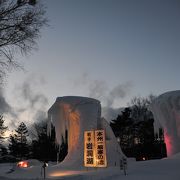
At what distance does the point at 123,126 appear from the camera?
44.2 meters

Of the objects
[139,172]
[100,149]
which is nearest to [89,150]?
[100,149]

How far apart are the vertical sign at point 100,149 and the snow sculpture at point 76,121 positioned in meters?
4.12

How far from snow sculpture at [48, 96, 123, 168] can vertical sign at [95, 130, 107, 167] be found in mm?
4116

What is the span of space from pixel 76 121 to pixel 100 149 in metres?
6.11

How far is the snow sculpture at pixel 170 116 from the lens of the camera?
23781mm

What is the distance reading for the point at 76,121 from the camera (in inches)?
939

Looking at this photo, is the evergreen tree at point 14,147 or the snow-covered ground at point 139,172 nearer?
the snow-covered ground at point 139,172

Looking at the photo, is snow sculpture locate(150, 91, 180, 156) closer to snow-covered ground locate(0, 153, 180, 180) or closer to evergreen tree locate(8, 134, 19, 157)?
snow-covered ground locate(0, 153, 180, 180)

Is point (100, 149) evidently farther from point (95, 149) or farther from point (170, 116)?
point (170, 116)

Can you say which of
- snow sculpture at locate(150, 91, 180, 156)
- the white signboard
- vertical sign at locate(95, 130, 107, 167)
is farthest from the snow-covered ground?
snow sculpture at locate(150, 91, 180, 156)

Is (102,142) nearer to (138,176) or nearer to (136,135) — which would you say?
(138,176)

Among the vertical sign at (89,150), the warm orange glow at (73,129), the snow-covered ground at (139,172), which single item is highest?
the warm orange glow at (73,129)

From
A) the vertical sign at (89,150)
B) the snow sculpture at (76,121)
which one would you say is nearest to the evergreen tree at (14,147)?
the snow sculpture at (76,121)

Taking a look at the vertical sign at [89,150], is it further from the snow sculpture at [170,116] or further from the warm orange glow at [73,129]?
the snow sculpture at [170,116]
